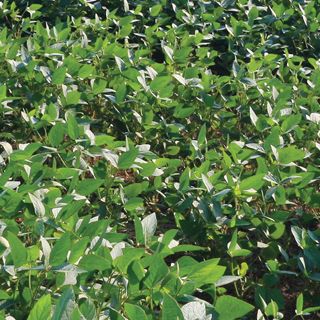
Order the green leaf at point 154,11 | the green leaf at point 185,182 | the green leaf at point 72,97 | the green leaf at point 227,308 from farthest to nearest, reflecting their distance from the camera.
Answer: the green leaf at point 154,11
the green leaf at point 72,97
the green leaf at point 185,182
the green leaf at point 227,308

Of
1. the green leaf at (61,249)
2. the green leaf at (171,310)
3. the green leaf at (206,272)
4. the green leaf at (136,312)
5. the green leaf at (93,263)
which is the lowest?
the green leaf at (206,272)

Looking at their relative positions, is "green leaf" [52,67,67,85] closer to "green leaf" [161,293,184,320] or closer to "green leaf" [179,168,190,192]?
"green leaf" [179,168,190,192]

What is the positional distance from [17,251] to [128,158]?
2.63 feet

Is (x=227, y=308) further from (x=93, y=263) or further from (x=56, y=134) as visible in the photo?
(x=56, y=134)

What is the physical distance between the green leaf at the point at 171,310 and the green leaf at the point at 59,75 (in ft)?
6.03

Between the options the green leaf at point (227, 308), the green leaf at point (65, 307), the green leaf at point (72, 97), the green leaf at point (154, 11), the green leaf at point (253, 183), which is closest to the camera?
the green leaf at point (65, 307)

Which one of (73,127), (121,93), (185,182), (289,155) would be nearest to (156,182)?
(185,182)

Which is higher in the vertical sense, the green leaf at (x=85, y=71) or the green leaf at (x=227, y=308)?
the green leaf at (x=227, y=308)

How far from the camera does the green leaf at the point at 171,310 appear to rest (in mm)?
1338

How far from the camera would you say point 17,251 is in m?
1.60

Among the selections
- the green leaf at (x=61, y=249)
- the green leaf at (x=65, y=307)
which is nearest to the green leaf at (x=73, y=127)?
the green leaf at (x=61, y=249)

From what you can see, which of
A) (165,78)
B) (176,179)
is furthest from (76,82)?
(176,179)

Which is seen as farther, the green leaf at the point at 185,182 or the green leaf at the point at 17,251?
the green leaf at the point at 185,182

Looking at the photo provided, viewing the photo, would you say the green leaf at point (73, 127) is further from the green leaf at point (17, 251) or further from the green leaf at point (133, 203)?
the green leaf at point (17, 251)
